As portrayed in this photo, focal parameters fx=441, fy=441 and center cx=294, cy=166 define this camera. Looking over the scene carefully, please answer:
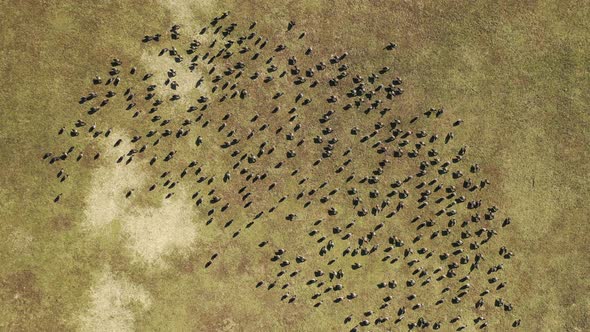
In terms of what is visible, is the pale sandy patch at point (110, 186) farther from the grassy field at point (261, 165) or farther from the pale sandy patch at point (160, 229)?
the pale sandy patch at point (160, 229)

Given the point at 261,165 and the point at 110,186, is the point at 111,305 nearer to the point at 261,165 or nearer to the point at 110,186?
the point at 110,186

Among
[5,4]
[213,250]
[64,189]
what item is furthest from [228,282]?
[5,4]

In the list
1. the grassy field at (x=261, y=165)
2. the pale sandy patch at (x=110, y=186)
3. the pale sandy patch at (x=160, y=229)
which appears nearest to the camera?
the grassy field at (x=261, y=165)

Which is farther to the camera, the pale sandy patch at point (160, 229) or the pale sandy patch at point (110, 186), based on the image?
the pale sandy patch at point (160, 229)

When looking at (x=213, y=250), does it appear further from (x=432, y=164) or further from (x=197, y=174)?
(x=432, y=164)

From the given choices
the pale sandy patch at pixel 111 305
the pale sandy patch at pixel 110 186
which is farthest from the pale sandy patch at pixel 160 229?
the pale sandy patch at pixel 111 305

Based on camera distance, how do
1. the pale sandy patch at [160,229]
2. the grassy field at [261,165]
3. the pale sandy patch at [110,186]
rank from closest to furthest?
the grassy field at [261,165], the pale sandy patch at [110,186], the pale sandy patch at [160,229]

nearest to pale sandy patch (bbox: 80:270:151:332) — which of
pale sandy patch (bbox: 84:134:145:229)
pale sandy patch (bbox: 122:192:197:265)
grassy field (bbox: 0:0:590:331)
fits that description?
grassy field (bbox: 0:0:590:331)

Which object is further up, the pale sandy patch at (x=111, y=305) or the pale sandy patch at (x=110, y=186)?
the pale sandy patch at (x=110, y=186)
